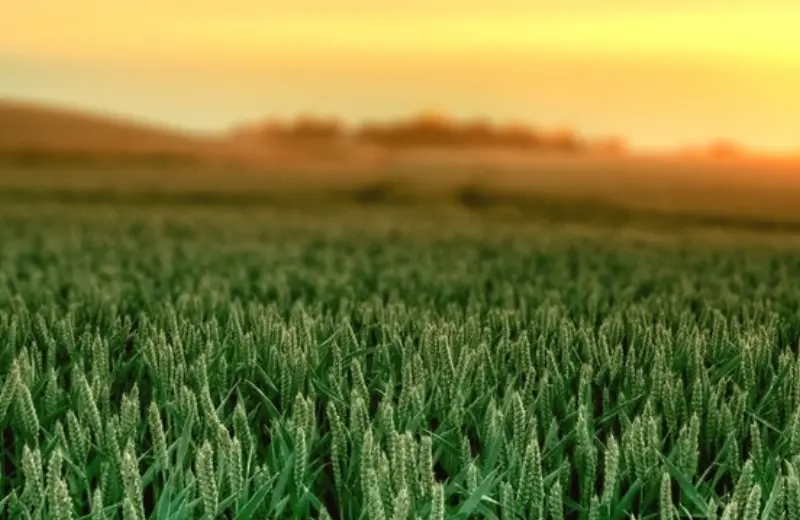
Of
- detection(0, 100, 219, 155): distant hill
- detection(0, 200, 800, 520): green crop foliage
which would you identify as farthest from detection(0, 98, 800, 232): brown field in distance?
detection(0, 200, 800, 520): green crop foliage

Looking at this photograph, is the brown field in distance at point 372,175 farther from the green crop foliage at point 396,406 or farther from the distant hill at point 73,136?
the green crop foliage at point 396,406

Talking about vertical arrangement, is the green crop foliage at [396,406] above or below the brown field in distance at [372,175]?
above

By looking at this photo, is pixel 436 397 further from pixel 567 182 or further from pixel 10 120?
pixel 10 120

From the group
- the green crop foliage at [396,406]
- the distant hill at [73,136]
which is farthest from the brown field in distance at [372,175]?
the green crop foliage at [396,406]

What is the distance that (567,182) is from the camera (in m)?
21.4

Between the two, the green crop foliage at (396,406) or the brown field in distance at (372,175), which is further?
the brown field in distance at (372,175)

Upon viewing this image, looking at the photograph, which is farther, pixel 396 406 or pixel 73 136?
pixel 73 136

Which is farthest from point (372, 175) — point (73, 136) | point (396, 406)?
point (396, 406)

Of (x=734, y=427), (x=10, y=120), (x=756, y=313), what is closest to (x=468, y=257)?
(x=756, y=313)

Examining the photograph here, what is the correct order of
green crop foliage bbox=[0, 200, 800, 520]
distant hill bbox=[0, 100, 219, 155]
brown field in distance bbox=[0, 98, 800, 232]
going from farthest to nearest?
distant hill bbox=[0, 100, 219, 155] < brown field in distance bbox=[0, 98, 800, 232] < green crop foliage bbox=[0, 200, 800, 520]

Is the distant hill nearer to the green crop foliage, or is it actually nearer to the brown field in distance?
the brown field in distance

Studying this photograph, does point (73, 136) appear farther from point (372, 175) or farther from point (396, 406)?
point (396, 406)

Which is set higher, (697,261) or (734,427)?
(734,427)

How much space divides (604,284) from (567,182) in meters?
15.9
